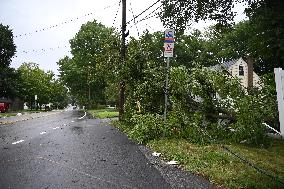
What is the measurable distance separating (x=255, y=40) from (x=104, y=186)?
7743 mm

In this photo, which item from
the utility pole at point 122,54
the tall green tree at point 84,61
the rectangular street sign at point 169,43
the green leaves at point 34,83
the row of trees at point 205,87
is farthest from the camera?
the green leaves at point 34,83

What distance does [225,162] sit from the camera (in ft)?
24.8

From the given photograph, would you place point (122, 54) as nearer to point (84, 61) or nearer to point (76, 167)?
point (76, 167)

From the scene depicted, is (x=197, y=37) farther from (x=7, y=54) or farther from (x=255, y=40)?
(x=255, y=40)

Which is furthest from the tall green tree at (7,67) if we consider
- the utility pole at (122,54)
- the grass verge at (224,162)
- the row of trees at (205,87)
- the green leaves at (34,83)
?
the grass verge at (224,162)

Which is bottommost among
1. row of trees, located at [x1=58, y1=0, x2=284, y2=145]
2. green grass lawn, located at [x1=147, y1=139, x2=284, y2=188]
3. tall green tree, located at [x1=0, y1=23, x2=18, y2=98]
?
green grass lawn, located at [x1=147, y1=139, x2=284, y2=188]

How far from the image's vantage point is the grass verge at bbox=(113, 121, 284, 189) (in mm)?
5980

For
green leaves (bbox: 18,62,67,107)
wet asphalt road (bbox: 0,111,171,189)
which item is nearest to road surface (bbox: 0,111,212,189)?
wet asphalt road (bbox: 0,111,171,189)

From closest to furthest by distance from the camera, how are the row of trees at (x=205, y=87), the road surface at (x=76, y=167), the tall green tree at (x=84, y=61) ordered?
the road surface at (x=76, y=167), the row of trees at (x=205, y=87), the tall green tree at (x=84, y=61)

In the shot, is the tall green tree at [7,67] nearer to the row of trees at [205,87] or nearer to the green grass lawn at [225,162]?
the row of trees at [205,87]

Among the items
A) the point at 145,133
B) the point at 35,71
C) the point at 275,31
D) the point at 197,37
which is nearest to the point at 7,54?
the point at 35,71

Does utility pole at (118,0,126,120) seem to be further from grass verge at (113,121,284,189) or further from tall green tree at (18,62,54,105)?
tall green tree at (18,62,54,105)

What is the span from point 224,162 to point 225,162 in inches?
2.5

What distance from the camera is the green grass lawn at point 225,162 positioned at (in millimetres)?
5980
